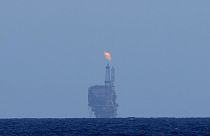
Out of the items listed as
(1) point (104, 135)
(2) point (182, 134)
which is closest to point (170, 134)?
(2) point (182, 134)

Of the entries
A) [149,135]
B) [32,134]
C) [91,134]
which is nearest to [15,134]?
[32,134]

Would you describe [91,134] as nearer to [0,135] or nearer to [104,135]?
[104,135]

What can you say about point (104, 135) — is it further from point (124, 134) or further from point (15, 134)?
point (15, 134)

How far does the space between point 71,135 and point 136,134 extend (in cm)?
772

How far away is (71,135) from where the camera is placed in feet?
332

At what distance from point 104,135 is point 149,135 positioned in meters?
5.19

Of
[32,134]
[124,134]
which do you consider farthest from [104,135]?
[32,134]

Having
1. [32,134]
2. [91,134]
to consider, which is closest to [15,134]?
[32,134]

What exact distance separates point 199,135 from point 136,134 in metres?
7.50

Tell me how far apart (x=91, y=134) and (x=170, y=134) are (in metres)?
9.35

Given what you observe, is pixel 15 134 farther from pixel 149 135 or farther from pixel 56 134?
pixel 149 135

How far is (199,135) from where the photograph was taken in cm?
10031

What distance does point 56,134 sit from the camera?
103 m

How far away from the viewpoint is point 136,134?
10262cm
